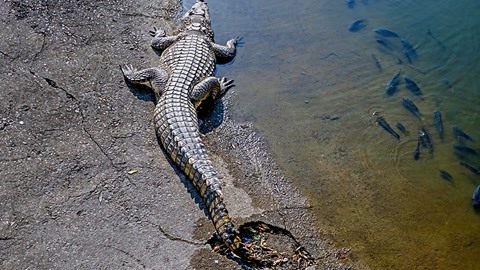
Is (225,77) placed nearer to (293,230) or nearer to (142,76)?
(142,76)

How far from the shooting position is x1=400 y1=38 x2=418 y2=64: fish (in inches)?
324

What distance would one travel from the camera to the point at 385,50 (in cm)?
830

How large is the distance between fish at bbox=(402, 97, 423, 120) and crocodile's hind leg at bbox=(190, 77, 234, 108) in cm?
245

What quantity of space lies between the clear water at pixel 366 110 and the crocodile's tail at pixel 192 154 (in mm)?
1075

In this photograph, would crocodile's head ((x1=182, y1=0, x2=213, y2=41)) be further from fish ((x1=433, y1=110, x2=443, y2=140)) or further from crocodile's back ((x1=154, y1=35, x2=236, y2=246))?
fish ((x1=433, y1=110, x2=443, y2=140))

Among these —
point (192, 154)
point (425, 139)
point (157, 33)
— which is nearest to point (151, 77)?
point (157, 33)

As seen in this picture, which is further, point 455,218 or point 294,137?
point 294,137

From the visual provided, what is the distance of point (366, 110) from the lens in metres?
7.27

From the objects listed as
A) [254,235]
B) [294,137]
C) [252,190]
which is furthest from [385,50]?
[254,235]

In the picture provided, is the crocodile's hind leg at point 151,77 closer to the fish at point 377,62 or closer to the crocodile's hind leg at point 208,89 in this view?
the crocodile's hind leg at point 208,89

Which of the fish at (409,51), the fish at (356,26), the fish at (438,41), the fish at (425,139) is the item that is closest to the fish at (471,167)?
the fish at (425,139)

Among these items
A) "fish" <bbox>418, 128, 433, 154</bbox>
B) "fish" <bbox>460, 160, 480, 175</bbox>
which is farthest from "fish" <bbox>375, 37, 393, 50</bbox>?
"fish" <bbox>460, 160, 480, 175</bbox>

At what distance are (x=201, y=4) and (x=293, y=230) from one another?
469 centimetres

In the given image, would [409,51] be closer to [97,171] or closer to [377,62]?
[377,62]
